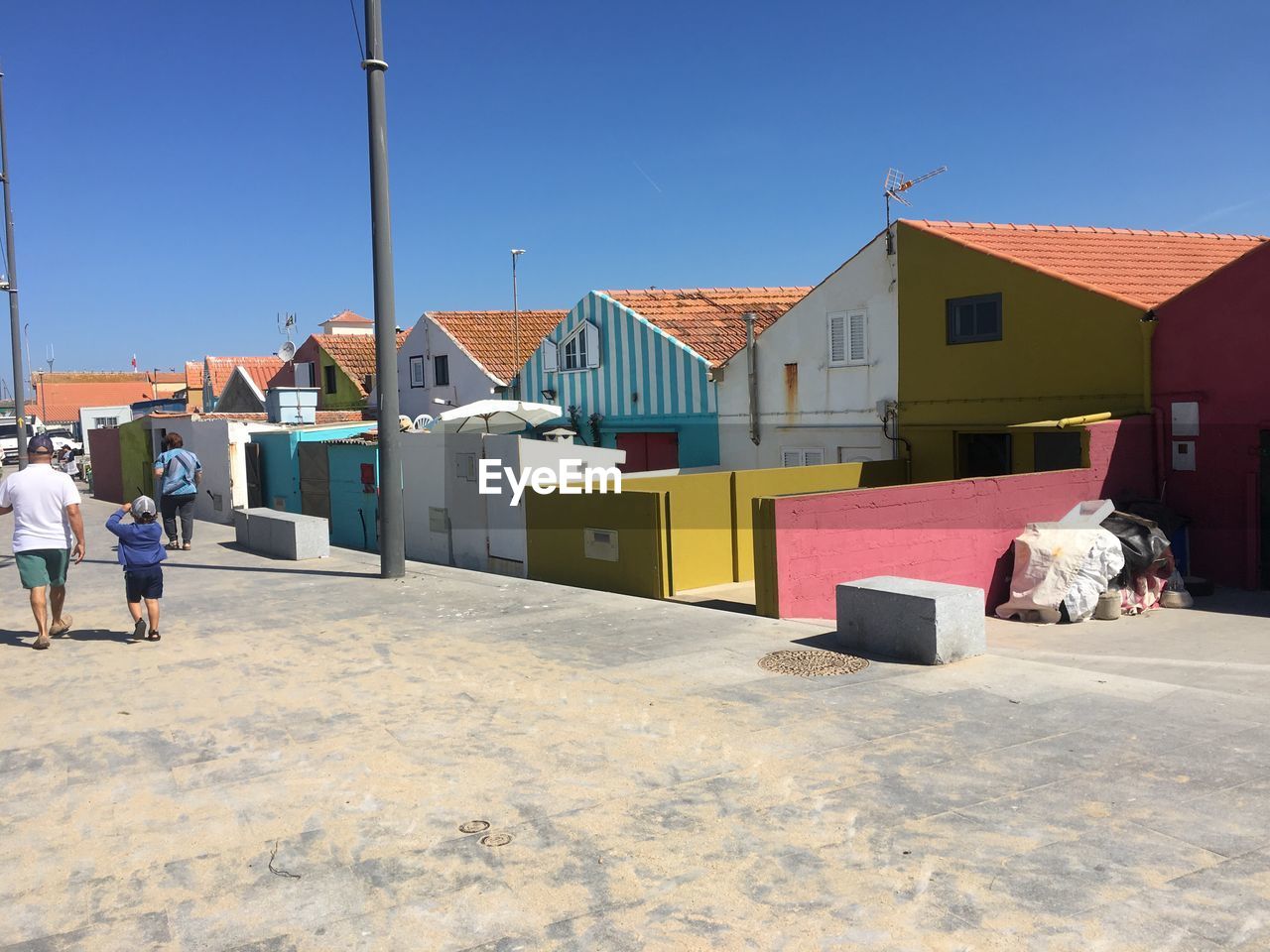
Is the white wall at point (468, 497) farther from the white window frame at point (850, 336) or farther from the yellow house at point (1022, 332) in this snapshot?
the yellow house at point (1022, 332)

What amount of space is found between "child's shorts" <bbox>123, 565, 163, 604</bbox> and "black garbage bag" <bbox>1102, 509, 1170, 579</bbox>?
32.9ft

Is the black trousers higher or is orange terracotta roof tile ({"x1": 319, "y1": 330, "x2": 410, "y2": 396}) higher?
orange terracotta roof tile ({"x1": 319, "y1": 330, "x2": 410, "y2": 396})

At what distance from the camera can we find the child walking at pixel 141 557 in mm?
8359

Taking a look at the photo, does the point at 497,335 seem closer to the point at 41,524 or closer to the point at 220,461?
the point at 220,461

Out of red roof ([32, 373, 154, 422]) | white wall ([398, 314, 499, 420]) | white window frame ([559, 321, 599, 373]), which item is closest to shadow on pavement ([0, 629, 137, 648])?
white window frame ([559, 321, 599, 373])

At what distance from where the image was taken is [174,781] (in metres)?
5.35

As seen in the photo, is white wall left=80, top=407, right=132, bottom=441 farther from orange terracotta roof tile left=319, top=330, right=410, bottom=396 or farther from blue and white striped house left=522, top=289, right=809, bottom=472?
blue and white striped house left=522, top=289, right=809, bottom=472

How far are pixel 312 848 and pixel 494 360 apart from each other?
25939mm

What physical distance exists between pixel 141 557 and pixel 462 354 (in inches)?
853

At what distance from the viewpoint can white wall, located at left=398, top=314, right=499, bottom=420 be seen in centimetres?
2905

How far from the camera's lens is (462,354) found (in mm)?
29641

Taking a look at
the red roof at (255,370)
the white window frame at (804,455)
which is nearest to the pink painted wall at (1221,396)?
the white window frame at (804,455)

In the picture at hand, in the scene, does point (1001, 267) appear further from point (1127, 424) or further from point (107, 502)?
point (107, 502)

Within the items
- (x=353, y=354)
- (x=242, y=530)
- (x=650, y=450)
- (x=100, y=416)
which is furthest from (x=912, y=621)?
(x=100, y=416)
